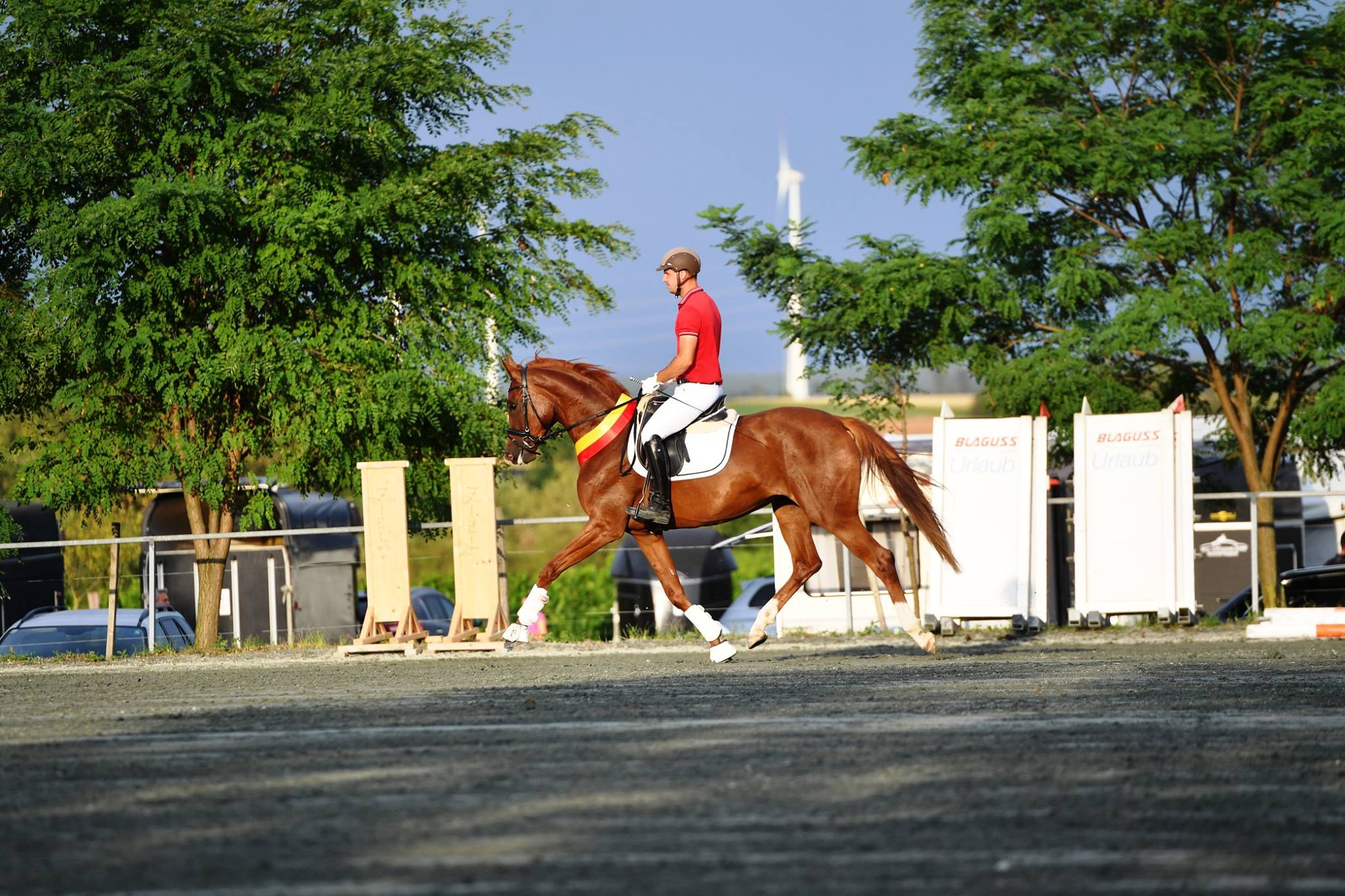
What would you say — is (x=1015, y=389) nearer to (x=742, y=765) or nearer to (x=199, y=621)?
(x=199, y=621)

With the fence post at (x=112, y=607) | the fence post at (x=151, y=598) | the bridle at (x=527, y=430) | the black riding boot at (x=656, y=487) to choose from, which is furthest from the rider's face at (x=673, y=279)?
the fence post at (x=112, y=607)

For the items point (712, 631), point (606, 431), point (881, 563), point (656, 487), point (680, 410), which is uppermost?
point (680, 410)

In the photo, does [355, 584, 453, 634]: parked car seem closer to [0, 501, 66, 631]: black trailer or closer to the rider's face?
[0, 501, 66, 631]: black trailer

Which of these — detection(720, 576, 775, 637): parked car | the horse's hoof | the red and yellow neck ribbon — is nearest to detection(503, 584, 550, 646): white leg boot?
the red and yellow neck ribbon

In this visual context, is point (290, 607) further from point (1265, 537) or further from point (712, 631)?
point (1265, 537)

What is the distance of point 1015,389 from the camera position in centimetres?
2434

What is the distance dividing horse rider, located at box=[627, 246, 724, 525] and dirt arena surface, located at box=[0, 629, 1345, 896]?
8.07ft

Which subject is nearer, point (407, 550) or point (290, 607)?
point (407, 550)

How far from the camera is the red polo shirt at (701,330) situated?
12844mm

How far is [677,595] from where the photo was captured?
13.0 metres

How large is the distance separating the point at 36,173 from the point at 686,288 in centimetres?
1074

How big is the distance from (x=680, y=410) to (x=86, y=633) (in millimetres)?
10514

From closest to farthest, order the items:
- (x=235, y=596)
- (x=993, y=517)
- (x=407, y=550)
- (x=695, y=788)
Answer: (x=695, y=788), (x=407, y=550), (x=993, y=517), (x=235, y=596)

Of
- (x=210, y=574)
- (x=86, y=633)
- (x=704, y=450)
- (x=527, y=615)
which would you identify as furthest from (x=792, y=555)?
(x=210, y=574)
